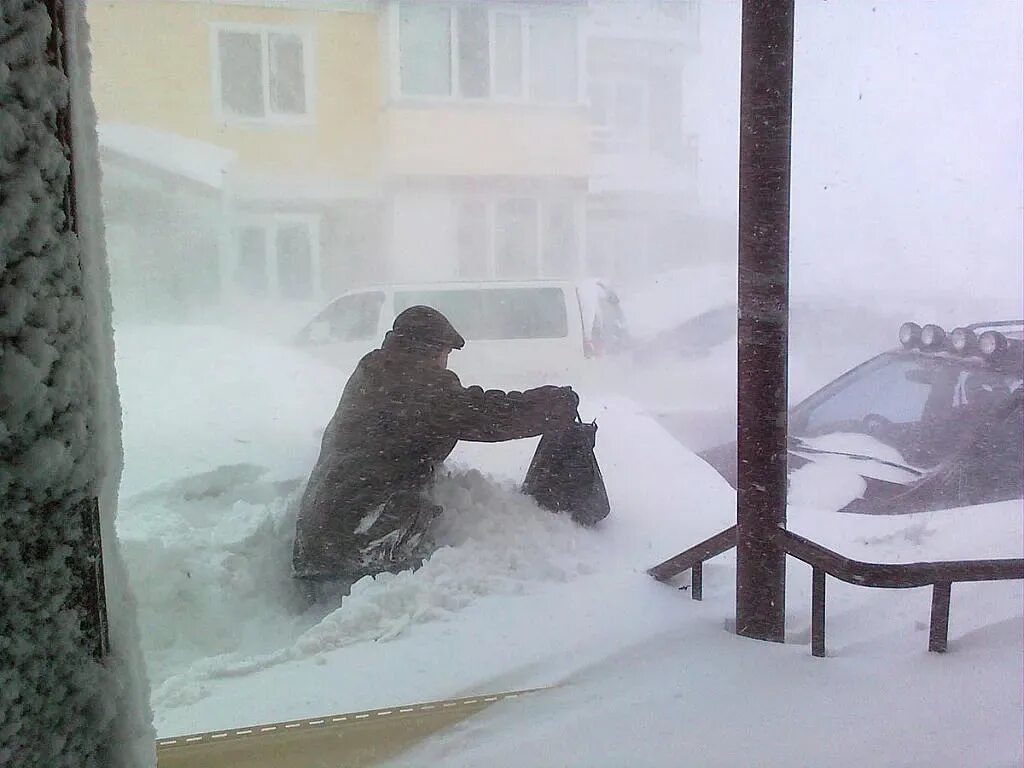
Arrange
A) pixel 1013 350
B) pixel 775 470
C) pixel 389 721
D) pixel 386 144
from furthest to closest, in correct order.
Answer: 1. pixel 1013 350
2. pixel 386 144
3. pixel 775 470
4. pixel 389 721

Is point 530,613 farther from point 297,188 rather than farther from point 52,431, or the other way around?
point 52,431

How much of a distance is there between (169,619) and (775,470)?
979 millimetres

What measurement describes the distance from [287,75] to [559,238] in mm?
526

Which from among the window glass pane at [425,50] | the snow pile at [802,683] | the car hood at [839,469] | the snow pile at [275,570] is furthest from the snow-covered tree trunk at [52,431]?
the car hood at [839,469]

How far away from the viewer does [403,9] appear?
4.20 ft

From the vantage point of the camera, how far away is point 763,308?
119 cm

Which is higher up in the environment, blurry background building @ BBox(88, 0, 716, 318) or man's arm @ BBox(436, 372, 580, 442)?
blurry background building @ BBox(88, 0, 716, 318)

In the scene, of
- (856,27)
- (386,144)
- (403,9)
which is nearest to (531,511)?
(386,144)

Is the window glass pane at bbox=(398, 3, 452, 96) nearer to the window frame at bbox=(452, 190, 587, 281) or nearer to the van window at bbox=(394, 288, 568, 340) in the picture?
the window frame at bbox=(452, 190, 587, 281)

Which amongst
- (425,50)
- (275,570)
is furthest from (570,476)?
(425,50)

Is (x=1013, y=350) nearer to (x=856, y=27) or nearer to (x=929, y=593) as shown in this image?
(x=929, y=593)

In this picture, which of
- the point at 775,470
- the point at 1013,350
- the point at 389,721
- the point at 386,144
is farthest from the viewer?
the point at 1013,350

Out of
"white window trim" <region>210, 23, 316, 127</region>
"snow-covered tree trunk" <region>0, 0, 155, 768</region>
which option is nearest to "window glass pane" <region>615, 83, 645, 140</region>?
"white window trim" <region>210, 23, 316, 127</region>

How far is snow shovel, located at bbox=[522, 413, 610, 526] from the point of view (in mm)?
1391
